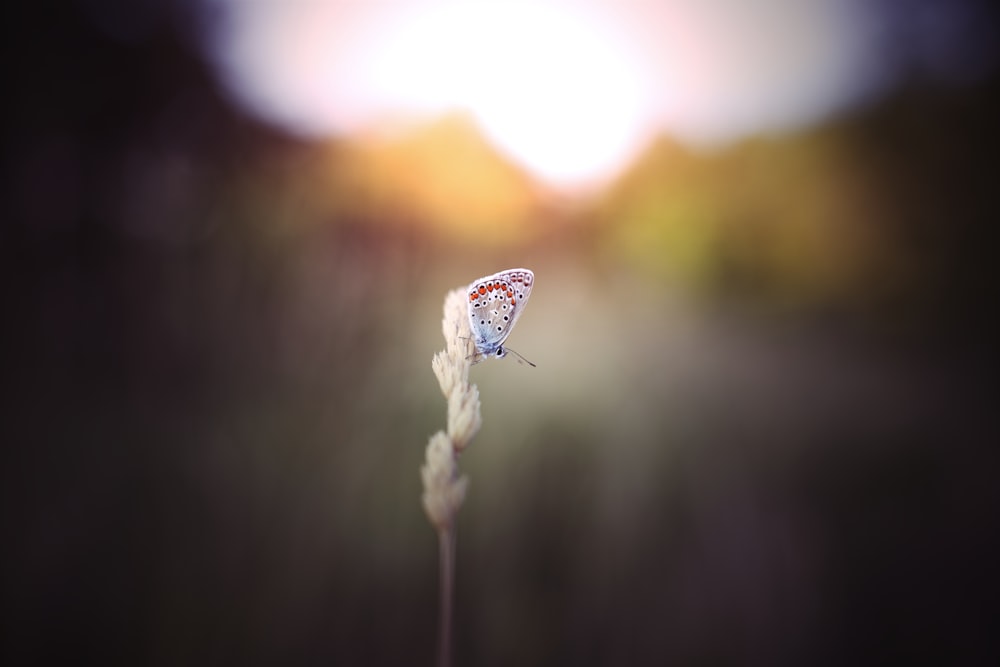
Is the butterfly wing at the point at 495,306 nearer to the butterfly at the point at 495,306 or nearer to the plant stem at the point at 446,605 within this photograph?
the butterfly at the point at 495,306

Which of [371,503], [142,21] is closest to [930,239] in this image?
[371,503]

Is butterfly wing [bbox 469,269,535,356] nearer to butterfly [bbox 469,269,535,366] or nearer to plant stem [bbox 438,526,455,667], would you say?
butterfly [bbox 469,269,535,366]

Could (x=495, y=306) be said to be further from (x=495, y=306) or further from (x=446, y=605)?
(x=446, y=605)

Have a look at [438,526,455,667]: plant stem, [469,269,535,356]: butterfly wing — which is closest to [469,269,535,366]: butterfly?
[469,269,535,356]: butterfly wing

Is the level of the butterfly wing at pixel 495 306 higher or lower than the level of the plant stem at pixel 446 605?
higher

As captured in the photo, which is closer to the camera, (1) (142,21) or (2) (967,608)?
(2) (967,608)

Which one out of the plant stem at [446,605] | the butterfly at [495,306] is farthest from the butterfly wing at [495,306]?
the plant stem at [446,605]

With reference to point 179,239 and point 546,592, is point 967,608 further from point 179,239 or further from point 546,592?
point 179,239

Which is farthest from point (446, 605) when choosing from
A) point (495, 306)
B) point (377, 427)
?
point (377, 427)
